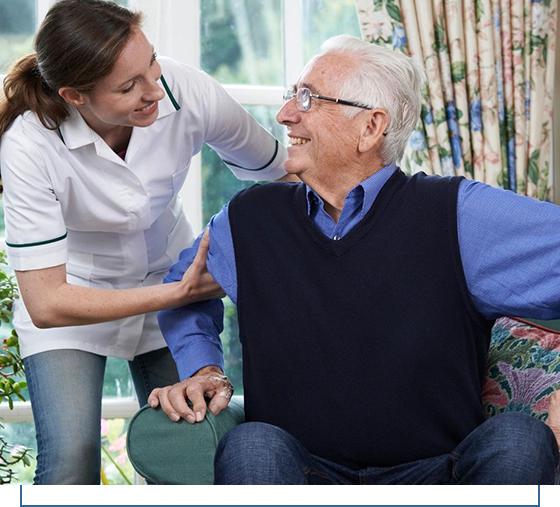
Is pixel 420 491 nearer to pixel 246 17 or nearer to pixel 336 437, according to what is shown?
pixel 336 437

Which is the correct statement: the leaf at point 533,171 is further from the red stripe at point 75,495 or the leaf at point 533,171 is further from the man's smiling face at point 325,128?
the red stripe at point 75,495

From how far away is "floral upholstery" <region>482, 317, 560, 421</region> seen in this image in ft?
5.55

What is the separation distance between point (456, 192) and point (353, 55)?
401 millimetres

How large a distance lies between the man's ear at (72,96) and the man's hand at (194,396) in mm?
672

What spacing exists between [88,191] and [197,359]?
19.2 inches

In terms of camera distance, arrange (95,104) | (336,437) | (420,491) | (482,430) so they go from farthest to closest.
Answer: (95,104), (336,437), (482,430), (420,491)

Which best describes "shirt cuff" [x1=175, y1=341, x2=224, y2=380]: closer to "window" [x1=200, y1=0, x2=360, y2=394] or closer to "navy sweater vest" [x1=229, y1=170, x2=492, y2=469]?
"navy sweater vest" [x1=229, y1=170, x2=492, y2=469]

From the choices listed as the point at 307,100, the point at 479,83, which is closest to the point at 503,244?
the point at 307,100

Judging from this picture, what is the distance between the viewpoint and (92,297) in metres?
1.81

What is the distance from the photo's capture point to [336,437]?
1591mm

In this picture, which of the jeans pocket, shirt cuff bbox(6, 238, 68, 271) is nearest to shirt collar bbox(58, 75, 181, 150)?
shirt cuff bbox(6, 238, 68, 271)

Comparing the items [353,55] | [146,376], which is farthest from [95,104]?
[146,376]

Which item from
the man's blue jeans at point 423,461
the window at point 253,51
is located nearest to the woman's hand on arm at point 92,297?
the man's blue jeans at point 423,461

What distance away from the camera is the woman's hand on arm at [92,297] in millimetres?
1791
